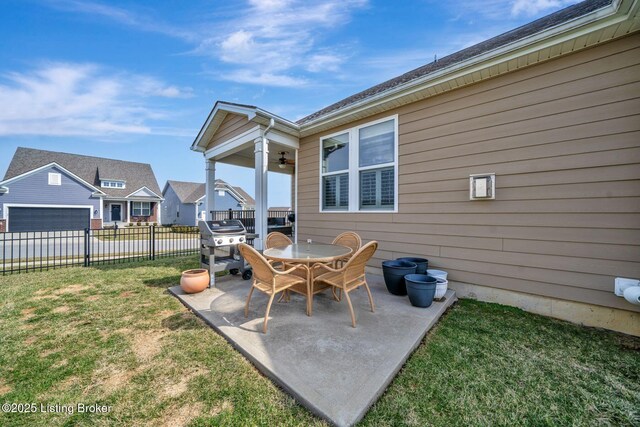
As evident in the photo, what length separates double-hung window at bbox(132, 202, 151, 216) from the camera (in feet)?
76.0

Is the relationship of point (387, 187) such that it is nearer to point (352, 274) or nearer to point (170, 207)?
point (352, 274)

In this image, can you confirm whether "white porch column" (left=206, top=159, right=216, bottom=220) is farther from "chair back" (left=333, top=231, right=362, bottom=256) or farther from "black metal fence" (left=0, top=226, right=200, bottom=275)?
"chair back" (left=333, top=231, right=362, bottom=256)

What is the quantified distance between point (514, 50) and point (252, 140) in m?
4.74

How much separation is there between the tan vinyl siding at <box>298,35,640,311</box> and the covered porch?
8.44 feet

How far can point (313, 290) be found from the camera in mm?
3166

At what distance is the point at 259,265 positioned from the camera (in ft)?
8.85

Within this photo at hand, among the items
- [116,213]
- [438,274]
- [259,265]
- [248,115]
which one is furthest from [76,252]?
[116,213]

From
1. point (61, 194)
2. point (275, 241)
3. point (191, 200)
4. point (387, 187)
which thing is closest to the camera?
point (275, 241)

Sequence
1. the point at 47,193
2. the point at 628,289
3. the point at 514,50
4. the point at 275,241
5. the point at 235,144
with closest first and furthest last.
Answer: the point at 628,289, the point at 514,50, the point at 275,241, the point at 235,144, the point at 47,193

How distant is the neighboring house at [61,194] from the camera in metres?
15.2

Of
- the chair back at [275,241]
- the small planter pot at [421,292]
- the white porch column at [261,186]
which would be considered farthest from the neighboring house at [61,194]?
the small planter pot at [421,292]

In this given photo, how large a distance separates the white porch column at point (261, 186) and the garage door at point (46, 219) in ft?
62.9

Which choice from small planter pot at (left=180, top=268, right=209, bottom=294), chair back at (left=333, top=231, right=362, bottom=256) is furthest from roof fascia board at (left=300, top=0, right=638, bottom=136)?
small planter pot at (left=180, top=268, right=209, bottom=294)

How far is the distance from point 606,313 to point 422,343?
7.33 feet
